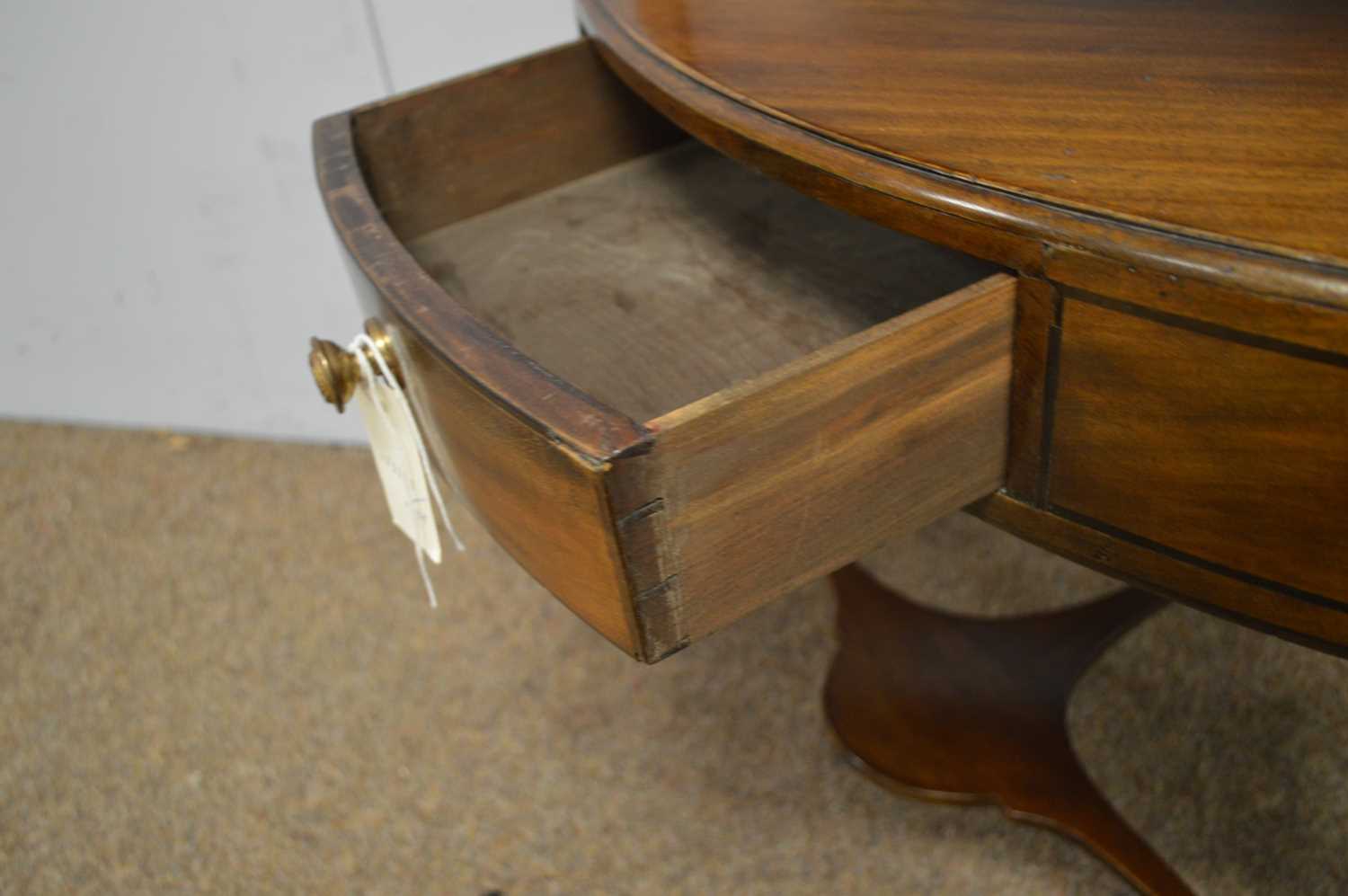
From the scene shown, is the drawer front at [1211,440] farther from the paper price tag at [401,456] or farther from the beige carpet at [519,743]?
the beige carpet at [519,743]

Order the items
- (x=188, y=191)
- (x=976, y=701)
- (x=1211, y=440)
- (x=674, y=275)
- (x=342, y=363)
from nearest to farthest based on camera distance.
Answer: (x=1211, y=440)
(x=342, y=363)
(x=674, y=275)
(x=976, y=701)
(x=188, y=191)

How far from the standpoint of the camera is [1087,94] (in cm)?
48

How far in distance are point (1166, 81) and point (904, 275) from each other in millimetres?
Result: 152

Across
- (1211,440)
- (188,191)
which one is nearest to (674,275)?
(1211,440)

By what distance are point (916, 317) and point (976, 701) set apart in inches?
22.3

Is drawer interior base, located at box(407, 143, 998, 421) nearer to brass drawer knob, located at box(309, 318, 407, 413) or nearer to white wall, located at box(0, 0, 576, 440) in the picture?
brass drawer knob, located at box(309, 318, 407, 413)

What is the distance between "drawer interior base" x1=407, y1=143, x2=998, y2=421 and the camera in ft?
1.85

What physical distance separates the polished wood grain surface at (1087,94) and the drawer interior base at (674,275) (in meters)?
0.10

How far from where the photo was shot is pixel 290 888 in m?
0.88

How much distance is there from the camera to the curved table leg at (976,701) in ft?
2.75

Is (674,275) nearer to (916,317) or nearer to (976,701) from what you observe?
(916,317)

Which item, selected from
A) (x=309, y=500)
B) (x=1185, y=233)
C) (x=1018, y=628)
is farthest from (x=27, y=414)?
(x=1185, y=233)

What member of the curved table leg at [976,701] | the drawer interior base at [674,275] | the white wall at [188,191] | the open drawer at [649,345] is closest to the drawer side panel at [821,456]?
the open drawer at [649,345]

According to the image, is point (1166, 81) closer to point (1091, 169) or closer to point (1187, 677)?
point (1091, 169)
